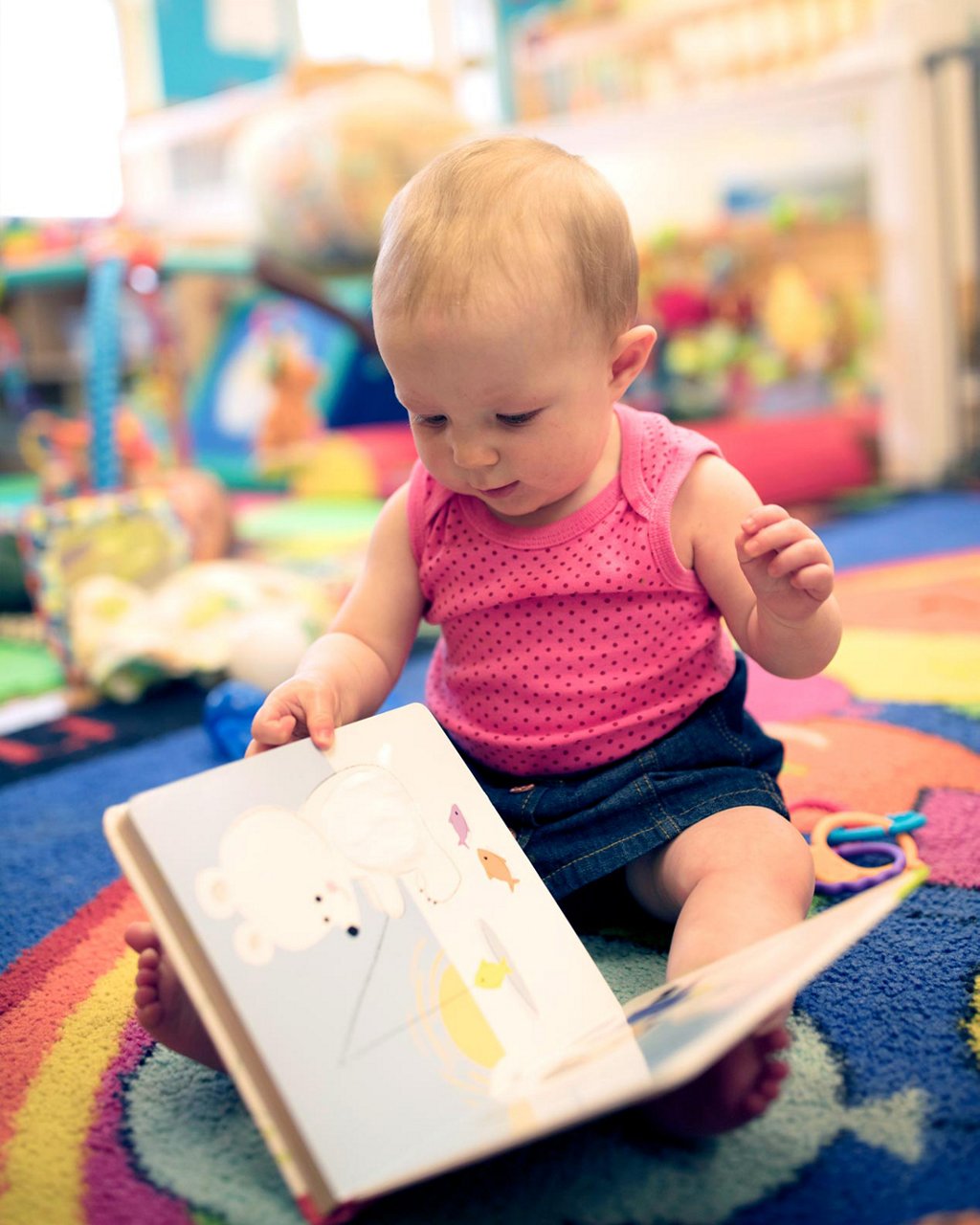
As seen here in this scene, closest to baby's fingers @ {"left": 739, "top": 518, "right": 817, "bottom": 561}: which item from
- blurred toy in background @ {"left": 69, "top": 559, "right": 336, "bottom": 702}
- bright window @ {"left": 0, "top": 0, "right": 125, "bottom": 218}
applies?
blurred toy in background @ {"left": 69, "top": 559, "right": 336, "bottom": 702}

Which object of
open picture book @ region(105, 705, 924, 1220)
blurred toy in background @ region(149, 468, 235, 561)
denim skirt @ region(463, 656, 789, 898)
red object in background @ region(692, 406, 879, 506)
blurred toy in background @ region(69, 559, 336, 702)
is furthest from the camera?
red object in background @ region(692, 406, 879, 506)

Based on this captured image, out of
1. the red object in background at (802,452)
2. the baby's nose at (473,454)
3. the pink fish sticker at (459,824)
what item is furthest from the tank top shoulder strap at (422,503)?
the red object in background at (802,452)

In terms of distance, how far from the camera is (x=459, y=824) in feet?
2.00

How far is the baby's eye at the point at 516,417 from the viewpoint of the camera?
0.64 m

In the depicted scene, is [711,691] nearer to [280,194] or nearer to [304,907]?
[304,907]

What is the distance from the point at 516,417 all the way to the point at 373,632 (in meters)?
0.20

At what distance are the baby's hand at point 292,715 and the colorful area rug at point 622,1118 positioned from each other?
0.17 m

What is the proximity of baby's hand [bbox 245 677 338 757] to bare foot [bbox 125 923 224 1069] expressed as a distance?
11 cm

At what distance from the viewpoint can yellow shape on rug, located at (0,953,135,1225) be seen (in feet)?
1.63

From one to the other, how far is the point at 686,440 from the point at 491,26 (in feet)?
12.5

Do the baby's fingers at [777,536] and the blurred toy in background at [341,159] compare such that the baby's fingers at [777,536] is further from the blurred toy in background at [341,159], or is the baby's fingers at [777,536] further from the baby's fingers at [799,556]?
the blurred toy in background at [341,159]

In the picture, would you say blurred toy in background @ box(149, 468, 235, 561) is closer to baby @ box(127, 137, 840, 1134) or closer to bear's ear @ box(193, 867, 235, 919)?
baby @ box(127, 137, 840, 1134)

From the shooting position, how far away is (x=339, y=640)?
75cm

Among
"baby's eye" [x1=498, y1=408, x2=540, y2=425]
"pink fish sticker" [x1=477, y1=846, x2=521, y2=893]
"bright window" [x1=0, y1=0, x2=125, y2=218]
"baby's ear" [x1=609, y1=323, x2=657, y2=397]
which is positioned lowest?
"pink fish sticker" [x1=477, y1=846, x2=521, y2=893]
